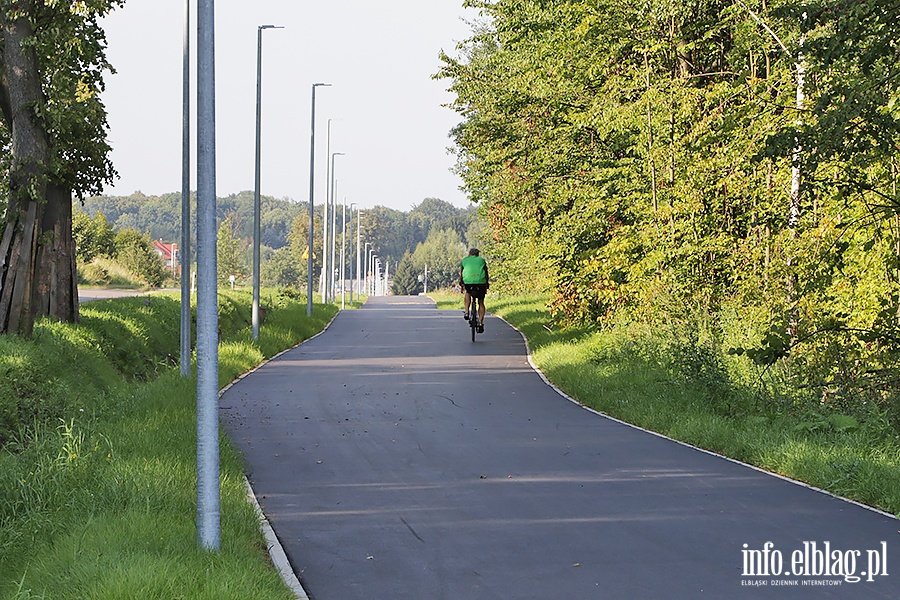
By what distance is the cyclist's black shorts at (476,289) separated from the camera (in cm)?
2622

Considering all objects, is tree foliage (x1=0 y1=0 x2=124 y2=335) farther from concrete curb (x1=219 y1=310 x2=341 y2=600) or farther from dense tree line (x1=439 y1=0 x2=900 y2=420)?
concrete curb (x1=219 y1=310 x2=341 y2=600)

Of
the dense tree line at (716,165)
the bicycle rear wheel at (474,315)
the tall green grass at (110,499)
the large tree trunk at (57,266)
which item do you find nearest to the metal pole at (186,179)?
the tall green grass at (110,499)

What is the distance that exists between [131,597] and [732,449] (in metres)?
7.93

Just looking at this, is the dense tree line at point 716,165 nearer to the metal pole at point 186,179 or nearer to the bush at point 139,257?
the metal pole at point 186,179

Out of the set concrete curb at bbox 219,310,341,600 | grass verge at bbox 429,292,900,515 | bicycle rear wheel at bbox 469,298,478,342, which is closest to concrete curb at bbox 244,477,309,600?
concrete curb at bbox 219,310,341,600

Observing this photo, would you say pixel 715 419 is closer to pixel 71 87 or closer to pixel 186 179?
pixel 186 179

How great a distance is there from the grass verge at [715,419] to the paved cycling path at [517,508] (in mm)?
374

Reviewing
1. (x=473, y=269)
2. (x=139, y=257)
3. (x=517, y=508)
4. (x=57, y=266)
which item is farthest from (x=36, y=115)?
(x=139, y=257)

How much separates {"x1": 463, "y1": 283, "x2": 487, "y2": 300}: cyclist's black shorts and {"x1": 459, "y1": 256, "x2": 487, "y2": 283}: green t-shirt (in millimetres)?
207

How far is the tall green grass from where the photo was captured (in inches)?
250

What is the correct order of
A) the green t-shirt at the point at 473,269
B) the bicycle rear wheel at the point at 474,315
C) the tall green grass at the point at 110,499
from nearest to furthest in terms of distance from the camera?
the tall green grass at the point at 110,499 < the green t-shirt at the point at 473,269 < the bicycle rear wheel at the point at 474,315

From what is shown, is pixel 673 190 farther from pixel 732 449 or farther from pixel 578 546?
pixel 578 546

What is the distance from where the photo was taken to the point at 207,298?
723 cm

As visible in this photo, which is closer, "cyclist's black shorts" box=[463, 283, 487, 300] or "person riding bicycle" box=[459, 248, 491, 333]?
"person riding bicycle" box=[459, 248, 491, 333]
